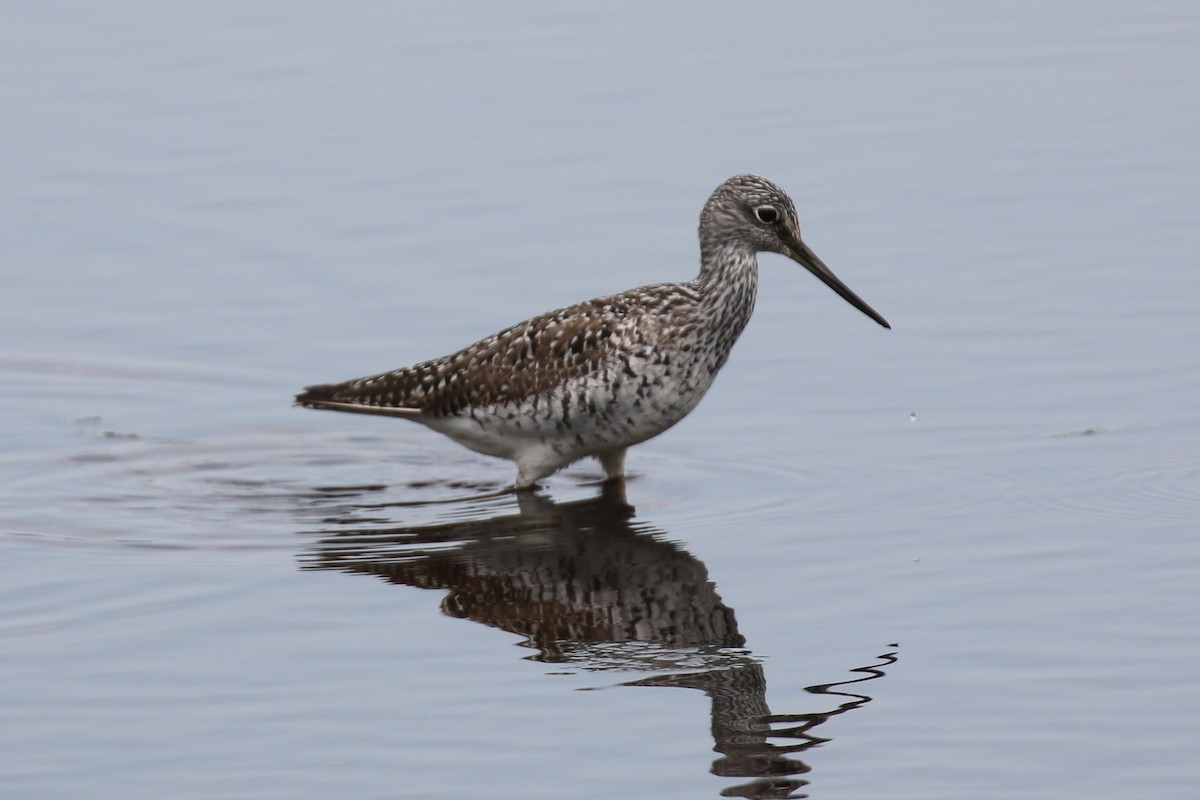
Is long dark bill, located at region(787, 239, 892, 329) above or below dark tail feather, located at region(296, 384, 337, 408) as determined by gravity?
above

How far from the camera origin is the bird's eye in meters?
11.1

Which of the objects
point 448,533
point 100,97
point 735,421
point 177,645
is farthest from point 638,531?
point 100,97

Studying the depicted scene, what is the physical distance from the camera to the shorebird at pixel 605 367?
10773 millimetres

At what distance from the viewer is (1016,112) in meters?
16.3

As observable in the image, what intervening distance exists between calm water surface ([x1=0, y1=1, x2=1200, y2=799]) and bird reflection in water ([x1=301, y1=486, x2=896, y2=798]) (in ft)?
0.10

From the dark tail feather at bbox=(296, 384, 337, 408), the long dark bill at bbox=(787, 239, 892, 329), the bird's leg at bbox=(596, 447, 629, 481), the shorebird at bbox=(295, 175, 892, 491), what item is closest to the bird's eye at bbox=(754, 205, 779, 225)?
the shorebird at bbox=(295, 175, 892, 491)

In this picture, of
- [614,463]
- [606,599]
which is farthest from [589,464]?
[606,599]

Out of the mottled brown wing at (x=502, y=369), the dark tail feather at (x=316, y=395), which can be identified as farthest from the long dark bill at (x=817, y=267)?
the dark tail feather at (x=316, y=395)

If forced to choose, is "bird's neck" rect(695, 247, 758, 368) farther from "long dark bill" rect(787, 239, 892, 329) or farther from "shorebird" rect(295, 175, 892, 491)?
"long dark bill" rect(787, 239, 892, 329)

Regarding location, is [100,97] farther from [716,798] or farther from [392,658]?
[716,798]

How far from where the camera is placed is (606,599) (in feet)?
30.3

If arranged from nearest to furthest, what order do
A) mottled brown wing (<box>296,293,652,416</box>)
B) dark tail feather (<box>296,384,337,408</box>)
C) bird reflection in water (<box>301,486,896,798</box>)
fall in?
1. bird reflection in water (<box>301,486,896,798</box>)
2. mottled brown wing (<box>296,293,652,416</box>)
3. dark tail feather (<box>296,384,337,408</box>)

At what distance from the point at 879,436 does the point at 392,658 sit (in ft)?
12.2

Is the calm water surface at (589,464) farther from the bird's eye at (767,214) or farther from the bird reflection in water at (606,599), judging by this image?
the bird's eye at (767,214)
